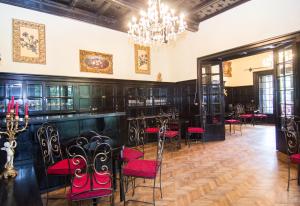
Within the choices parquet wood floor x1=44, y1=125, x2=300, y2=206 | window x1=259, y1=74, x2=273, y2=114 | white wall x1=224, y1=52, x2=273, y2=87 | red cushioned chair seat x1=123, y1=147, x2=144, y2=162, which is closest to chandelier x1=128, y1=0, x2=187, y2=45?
red cushioned chair seat x1=123, y1=147, x2=144, y2=162

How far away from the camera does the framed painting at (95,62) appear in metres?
5.68

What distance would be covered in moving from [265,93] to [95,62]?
31.0 feet

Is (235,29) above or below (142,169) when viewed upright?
above

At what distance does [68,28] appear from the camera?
543 cm

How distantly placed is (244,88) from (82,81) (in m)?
9.48

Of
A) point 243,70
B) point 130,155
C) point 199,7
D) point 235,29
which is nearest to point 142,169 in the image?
point 130,155

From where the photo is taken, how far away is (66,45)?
17.7ft

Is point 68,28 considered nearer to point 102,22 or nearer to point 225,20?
Result: point 102,22

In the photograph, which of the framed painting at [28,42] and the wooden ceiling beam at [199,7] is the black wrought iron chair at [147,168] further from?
the wooden ceiling beam at [199,7]

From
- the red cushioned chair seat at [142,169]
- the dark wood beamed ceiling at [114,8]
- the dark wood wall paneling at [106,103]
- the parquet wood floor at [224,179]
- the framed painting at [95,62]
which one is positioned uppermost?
the dark wood beamed ceiling at [114,8]

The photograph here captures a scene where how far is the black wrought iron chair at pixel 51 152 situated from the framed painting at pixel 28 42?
2.72 meters

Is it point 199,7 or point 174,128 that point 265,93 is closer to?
point 174,128

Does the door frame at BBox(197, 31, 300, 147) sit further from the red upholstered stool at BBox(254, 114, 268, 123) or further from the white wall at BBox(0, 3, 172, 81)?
the red upholstered stool at BBox(254, 114, 268, 123)

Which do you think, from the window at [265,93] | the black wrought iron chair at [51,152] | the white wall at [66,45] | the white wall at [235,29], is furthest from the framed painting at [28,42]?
the window at [265,93]
